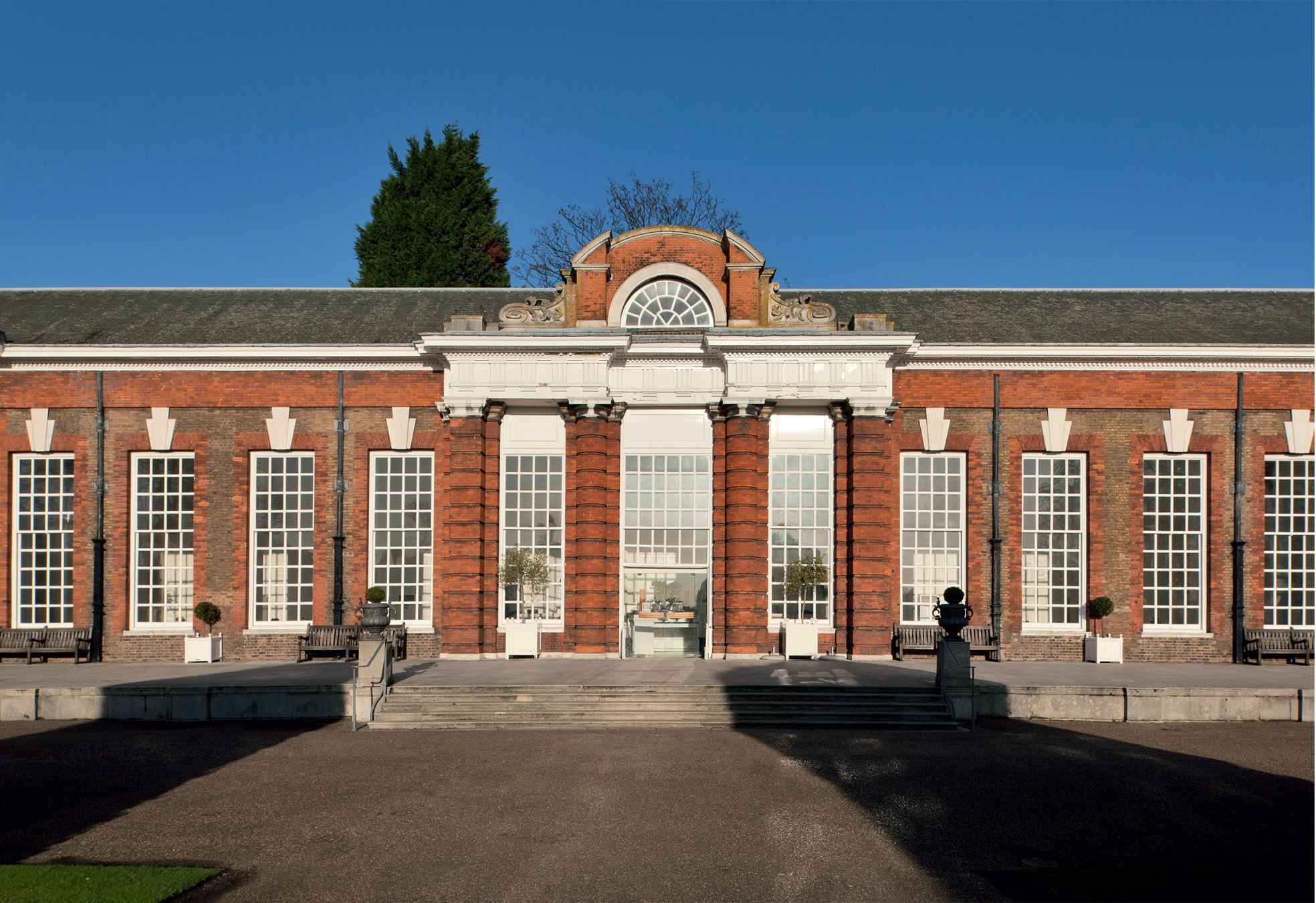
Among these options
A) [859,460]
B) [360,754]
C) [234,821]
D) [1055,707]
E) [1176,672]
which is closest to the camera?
[234,821]

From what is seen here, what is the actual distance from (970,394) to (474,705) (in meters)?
13.7

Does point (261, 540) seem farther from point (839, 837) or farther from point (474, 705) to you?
point (839, 837)

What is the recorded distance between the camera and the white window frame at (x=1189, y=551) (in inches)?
869

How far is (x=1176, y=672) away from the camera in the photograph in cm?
1908

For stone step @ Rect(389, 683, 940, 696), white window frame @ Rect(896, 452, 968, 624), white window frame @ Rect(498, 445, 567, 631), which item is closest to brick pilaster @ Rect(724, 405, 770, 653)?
white window frame @ Rect(896, 452, 968, 624)

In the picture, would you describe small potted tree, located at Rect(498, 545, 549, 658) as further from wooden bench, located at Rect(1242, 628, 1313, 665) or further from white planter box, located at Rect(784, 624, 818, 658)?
wooden bench, located at Rect(1242, 628, 1313, 665)

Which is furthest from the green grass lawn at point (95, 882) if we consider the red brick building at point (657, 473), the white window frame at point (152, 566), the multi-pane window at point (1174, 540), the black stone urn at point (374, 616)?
the multi-pane window at point (1174, 540)

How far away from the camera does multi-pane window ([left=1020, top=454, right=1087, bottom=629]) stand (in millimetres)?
22281

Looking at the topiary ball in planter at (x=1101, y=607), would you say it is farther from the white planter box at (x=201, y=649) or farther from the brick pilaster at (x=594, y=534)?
the white planter box at (x=201, y=649)

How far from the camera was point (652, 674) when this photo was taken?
1806 cm

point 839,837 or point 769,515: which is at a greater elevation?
point 769,515

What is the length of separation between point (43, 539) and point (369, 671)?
12132 millimetres

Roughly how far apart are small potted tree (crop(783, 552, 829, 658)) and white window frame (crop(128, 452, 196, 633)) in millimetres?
14112

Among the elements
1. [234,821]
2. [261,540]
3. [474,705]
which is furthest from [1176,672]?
[261,540]
